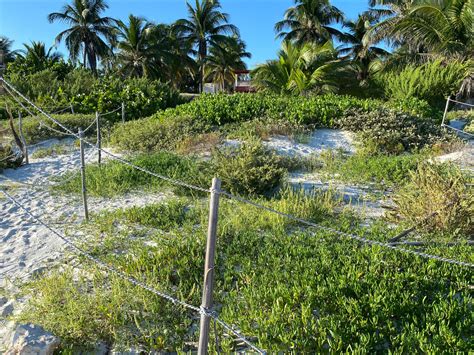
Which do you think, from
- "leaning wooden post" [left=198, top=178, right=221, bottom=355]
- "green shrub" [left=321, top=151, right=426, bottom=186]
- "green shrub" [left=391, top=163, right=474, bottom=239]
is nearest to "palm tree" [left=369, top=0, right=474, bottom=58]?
"green shrub" [left=321, top=151, right=426, bottom=186]

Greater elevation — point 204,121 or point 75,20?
point 75,20

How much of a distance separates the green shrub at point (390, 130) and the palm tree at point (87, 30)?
23.4 m

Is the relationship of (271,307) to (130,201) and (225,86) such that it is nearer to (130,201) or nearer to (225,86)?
(130,201)

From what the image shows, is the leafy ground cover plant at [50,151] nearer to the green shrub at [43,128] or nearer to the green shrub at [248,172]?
the green shrub at [43,128]

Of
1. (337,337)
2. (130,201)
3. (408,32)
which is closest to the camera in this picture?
(337,337)

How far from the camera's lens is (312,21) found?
27.5 meters

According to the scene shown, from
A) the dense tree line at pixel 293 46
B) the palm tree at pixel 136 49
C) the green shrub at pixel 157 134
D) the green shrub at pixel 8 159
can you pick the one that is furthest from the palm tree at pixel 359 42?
the green shrub at pixel 8 159

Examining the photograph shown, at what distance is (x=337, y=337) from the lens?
7.85ft

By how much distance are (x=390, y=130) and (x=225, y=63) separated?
22.6 meters

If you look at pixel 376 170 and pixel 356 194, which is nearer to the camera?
pixel 356 194

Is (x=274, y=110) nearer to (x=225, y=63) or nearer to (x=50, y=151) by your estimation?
(x=50, y=151)

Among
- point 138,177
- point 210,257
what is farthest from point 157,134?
point 210,257

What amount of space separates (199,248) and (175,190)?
2401 millimetres

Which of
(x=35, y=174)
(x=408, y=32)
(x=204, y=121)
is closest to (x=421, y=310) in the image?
(x=35, y=174)
